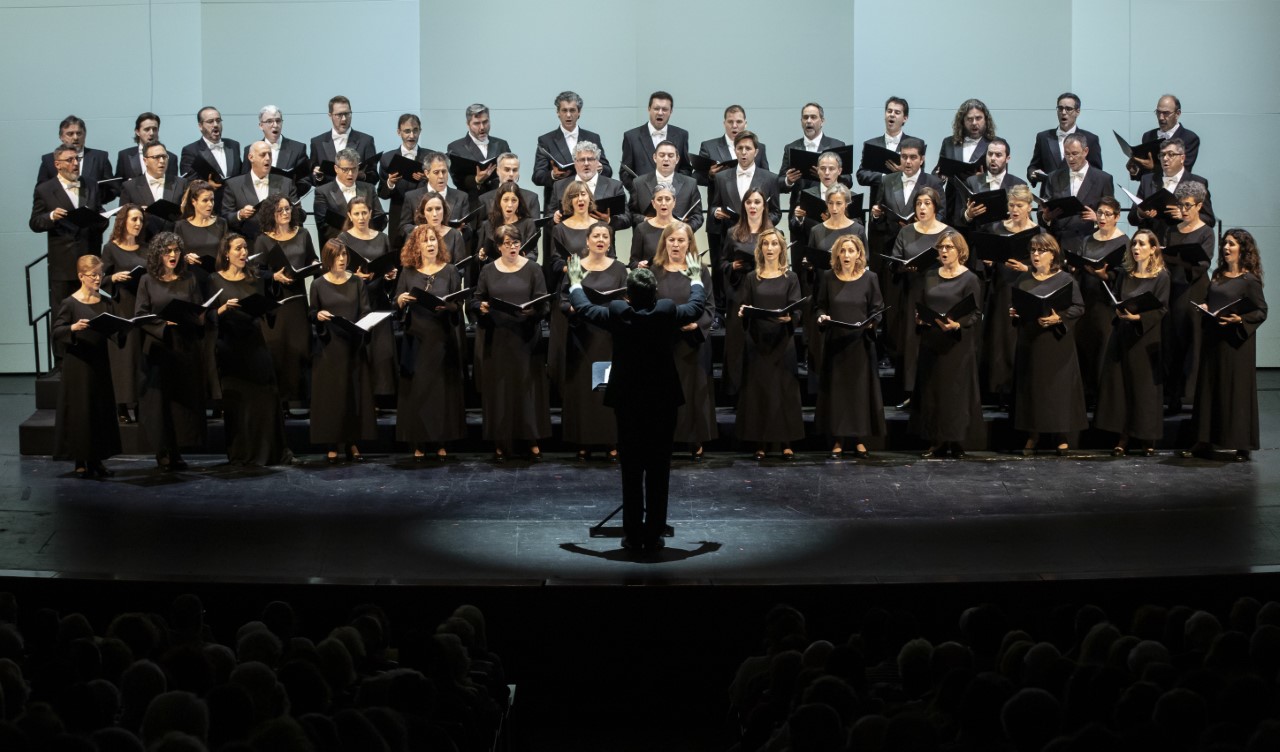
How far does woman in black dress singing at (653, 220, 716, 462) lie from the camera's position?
7.77 meters

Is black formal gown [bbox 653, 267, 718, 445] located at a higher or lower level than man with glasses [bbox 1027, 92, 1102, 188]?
lower

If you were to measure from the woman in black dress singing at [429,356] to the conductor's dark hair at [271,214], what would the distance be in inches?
33.0

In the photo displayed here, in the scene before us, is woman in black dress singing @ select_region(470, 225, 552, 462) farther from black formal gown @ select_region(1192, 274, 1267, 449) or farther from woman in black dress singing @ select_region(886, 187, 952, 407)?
black formal gown @ select_region(1192, 274, 1267, 449)

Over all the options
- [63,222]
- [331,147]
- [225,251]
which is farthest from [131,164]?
[225,251]

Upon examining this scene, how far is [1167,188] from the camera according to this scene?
8789 millimetres

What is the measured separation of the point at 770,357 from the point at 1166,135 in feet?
11.2

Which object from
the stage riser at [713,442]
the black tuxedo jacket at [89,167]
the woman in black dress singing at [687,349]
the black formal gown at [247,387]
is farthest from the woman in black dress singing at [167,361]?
the woman in black dress singing at [687,349]

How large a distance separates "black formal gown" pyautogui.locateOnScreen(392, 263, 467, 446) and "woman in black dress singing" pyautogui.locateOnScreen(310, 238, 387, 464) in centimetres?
21

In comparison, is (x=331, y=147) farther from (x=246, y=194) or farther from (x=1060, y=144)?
(x=1060, y=144)

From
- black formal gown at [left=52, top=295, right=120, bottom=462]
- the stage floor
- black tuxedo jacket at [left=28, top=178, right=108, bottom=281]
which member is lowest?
the stage floor

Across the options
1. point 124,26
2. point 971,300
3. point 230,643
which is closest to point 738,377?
point 971,300

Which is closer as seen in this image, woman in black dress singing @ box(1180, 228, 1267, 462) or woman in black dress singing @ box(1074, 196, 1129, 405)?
woman in black dress singing @ box(1180, 228, 1267, 462)

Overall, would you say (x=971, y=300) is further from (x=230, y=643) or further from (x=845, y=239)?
(x=230, y=643)

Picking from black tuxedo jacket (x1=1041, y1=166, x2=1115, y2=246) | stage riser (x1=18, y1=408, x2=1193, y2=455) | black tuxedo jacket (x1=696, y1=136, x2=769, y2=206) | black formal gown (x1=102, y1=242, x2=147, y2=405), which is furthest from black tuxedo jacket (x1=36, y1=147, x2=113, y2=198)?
black tuxedo jacket (x1=1041, y1=166, x2=1115, y2=246)
